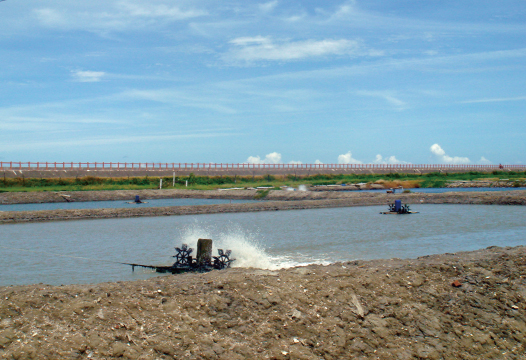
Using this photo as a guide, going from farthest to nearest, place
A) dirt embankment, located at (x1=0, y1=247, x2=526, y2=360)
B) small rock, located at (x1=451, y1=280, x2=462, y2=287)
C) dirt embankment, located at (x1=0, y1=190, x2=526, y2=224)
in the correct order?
1. dirt embankment, located at (x1=0, y1=190, x2=526, y2=224)
2. small rock, located at (x1=451, y1=280, x2=462, y2=287)
3. dirt embankment, located at (x1=0, y1=247, x2=526, y2=360)

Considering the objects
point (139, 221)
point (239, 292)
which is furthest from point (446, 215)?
point (239, 292)

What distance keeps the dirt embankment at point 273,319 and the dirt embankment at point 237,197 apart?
28.7 meters

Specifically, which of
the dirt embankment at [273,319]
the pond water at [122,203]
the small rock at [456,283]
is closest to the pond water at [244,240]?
the dirt embankment at [273,319]

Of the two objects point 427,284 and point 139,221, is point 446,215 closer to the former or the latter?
point 139,221

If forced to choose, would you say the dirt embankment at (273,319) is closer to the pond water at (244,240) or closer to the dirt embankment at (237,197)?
the pond water at (244,240)

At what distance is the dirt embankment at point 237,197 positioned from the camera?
36219 millimetres

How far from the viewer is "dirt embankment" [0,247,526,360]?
24.3 ft

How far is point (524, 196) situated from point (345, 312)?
43660 mm

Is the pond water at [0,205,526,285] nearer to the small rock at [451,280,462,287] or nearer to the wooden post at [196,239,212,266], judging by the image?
the wooden post at [196,239,212,266]

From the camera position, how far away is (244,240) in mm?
20250

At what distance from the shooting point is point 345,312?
8.59 m

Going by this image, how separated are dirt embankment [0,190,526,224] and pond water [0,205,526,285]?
329 centimetres

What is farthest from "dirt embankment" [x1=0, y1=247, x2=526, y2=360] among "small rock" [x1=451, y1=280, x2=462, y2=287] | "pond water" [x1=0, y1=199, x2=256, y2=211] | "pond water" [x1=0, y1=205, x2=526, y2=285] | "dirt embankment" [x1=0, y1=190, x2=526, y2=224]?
"pond water" [x1=0, y1=199, x2=256, y2=211]

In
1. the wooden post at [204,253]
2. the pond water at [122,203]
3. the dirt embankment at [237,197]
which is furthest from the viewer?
the pond water at [122,203]
